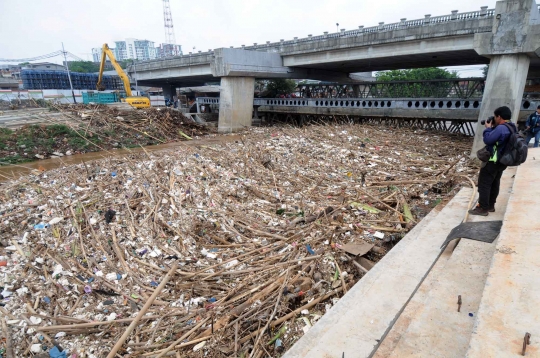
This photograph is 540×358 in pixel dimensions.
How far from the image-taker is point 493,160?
397 centimetres

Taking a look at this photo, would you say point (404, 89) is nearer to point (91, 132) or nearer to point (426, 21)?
point (426, 21)

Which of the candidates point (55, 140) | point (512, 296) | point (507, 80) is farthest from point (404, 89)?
point (512, 296)

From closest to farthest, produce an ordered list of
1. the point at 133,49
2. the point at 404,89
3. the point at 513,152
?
→ the point at 513,152, the point at 404,89, the point at 133,49

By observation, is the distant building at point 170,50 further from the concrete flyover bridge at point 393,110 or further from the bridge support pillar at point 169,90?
the concrete flyover bridge at point 393,110

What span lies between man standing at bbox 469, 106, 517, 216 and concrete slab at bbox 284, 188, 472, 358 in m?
0.81

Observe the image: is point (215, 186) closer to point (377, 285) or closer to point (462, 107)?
point (377, 285)

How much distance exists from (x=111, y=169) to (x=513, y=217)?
8.00 m

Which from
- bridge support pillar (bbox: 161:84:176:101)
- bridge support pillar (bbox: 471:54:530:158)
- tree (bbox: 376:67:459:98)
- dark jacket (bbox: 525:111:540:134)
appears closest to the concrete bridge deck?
dark jacket (bbox: 525:111:540:134)

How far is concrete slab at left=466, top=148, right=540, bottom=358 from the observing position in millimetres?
1781

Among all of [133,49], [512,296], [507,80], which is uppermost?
[133,49]

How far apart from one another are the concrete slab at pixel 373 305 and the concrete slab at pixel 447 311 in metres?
0.15

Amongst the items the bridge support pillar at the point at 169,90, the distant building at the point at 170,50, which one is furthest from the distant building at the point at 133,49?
the bridge support pillar at the point at 169,90

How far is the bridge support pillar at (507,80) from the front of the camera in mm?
9188

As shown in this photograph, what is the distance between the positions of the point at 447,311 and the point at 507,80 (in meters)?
9.97
